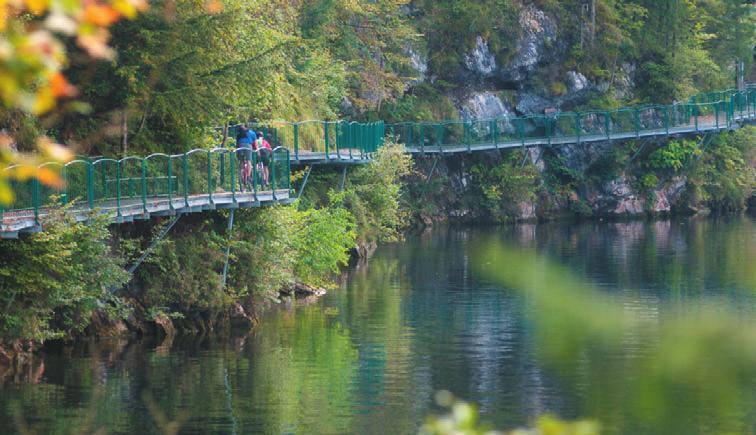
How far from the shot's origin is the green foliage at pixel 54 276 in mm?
21406

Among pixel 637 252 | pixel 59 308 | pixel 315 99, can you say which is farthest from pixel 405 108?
pixel 59 308

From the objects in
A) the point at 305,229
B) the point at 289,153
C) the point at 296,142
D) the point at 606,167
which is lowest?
the point at 305,229

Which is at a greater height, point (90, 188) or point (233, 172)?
point (233, 172)

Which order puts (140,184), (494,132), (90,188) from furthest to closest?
(494,132) → (140,184) → (90,188)

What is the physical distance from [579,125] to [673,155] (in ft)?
21.4

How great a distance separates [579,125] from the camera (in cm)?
6166

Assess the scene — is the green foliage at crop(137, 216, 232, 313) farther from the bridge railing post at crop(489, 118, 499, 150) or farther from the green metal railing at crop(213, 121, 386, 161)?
the bridge railing post at crop(489, 118, 499, 150)

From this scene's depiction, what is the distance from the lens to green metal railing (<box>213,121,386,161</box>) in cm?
3734

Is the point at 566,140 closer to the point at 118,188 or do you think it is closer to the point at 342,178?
the point at 342,178

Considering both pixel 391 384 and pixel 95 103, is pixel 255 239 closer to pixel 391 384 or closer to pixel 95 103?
pixel 95 103

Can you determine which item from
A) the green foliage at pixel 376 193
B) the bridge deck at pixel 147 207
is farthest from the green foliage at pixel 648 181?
the bridge deck at pixel 147 207

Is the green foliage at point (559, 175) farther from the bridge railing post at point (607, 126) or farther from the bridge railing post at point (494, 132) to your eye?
the bridge railing post at point (494, 132)

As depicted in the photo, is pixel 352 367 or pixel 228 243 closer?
pixel 352 367

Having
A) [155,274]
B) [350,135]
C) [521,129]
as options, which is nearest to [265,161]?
[155,274]
